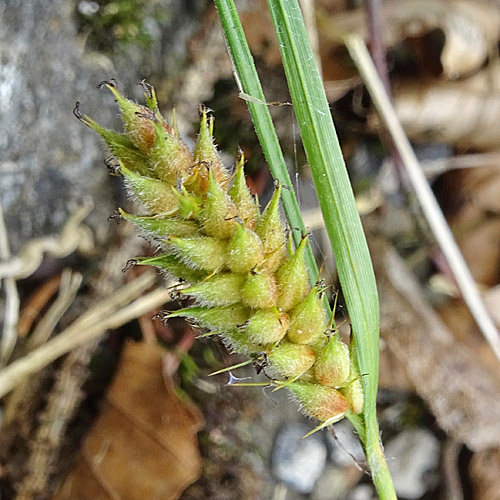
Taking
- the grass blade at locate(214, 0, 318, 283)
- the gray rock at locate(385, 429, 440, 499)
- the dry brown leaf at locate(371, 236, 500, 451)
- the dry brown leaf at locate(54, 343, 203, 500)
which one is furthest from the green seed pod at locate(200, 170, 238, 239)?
the gray rock at locate(385, 429, 440, 499)

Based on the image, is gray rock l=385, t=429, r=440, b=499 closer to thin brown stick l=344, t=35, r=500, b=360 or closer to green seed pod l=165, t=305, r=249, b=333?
thin brown stick l=344, t=35, r=500, b=360

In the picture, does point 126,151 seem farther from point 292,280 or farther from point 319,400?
point 319,400

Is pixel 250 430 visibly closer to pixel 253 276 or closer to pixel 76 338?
pixel 76 338

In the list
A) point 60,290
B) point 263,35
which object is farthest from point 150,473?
point 263,35

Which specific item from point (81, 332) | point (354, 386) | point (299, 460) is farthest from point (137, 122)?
point (299, 460)

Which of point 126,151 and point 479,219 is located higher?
point 126,151

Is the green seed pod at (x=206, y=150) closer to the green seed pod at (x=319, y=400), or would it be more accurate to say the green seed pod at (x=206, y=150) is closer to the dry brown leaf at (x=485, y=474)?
the green seed pod at (x=319, y=400)
